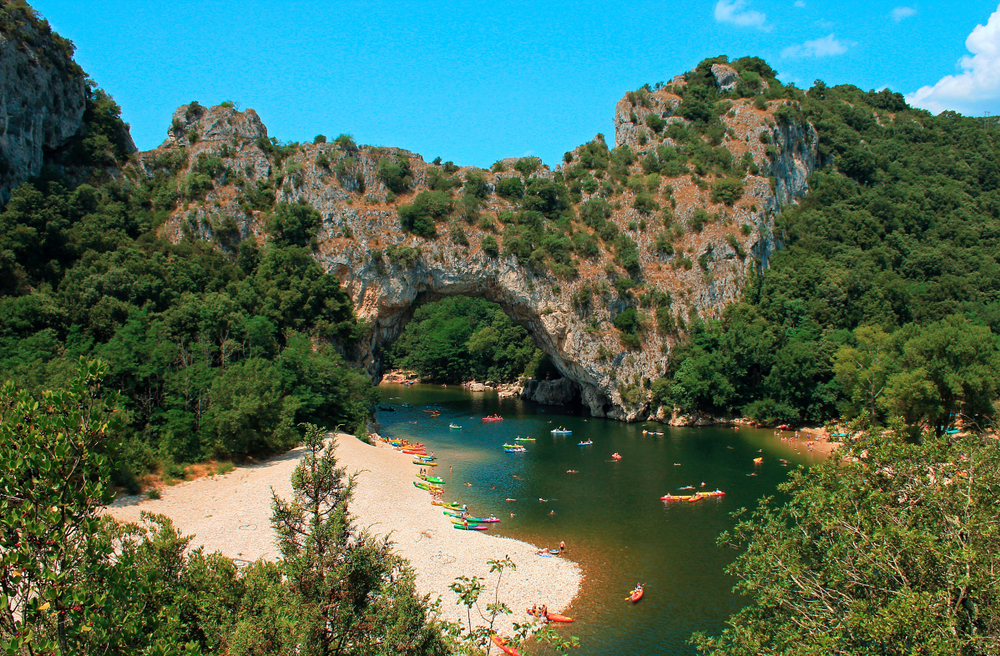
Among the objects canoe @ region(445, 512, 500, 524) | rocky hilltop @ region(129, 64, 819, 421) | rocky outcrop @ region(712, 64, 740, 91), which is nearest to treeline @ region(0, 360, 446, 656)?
canoe @ region(445, 512, 500, 524)

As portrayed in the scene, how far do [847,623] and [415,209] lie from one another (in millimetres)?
45544

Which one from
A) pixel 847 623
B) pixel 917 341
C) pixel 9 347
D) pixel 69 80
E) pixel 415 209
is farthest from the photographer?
pixel 415 209

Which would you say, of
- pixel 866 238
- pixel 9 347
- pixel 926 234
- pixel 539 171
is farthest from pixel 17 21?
pixel 926 234

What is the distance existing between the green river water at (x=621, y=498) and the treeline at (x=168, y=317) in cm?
1033

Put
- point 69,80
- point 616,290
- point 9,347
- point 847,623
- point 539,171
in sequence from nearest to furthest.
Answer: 1. point 847,623
2. point 9,347
3. point 69,80
4. point 616,290
5. point 539,171

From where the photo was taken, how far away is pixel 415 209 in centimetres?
5056

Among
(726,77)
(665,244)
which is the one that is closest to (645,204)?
(665,244)

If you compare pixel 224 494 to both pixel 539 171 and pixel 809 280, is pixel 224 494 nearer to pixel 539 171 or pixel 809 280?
pixel 539 171

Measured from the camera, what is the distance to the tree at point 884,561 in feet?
28.6

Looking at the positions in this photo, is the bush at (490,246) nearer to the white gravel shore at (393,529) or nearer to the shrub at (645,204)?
the shrub at (645,204)

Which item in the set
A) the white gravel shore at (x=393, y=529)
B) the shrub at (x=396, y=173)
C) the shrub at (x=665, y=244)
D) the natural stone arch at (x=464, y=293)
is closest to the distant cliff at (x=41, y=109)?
the shrub at (x=396, y=173)

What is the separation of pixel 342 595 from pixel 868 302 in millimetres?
54718

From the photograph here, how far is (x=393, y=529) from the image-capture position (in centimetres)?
1928

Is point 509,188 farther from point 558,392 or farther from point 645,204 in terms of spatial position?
point 558,392
